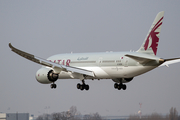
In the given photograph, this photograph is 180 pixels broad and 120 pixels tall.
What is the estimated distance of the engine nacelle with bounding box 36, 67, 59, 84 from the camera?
5685cm

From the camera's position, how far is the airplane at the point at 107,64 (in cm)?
5178

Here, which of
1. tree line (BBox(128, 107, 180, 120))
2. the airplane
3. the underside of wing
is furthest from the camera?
tree line (BBox(128, 107, 180, 120))

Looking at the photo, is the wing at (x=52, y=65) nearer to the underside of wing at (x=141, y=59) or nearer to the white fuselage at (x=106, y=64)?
the white fuselage at (x=106, y=64)

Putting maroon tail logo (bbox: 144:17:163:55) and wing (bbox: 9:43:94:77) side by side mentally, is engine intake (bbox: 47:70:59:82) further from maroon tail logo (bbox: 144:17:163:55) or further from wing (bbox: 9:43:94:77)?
maroon tail logo (bbox: 144:17:163:55)

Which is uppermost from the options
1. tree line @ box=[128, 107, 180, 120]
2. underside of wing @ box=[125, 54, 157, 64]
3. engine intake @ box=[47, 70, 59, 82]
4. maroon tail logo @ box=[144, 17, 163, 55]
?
maroon tail logo @ box=[144, 17, 163, 55]

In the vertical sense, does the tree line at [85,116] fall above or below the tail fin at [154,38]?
below

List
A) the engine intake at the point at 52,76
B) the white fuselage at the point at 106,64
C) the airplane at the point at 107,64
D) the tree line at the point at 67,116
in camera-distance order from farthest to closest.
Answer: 1. the tree line at the point at 67,116
2. the engine intake at the point at 52,76
3. the white fuselage at the point at 106,64
4. the airplane at the point at 107,64

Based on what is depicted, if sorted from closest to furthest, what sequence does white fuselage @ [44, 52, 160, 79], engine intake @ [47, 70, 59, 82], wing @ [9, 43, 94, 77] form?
wing @ [9, 43, 94, 77] → white fuselage @ [44, 52, 160, 79] → engine intake @ [47, 70, 59, 82]

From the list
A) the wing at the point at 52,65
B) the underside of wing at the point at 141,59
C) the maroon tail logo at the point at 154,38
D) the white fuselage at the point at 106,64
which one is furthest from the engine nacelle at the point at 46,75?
the maroon tail logo at the point at 154,38

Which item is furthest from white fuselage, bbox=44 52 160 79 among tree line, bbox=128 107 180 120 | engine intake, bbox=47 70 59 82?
tree line, bbox=128 107 180 120

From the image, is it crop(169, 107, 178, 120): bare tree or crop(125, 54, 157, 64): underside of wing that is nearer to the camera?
crop(125, 54, 157, 64): underside of wing

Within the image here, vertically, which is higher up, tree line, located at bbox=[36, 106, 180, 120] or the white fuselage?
the white fuselage

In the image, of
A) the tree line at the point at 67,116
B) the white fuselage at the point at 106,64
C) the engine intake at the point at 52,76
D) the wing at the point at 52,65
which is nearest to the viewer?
the wing at the point at 52,65

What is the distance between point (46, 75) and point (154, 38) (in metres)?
14.8
